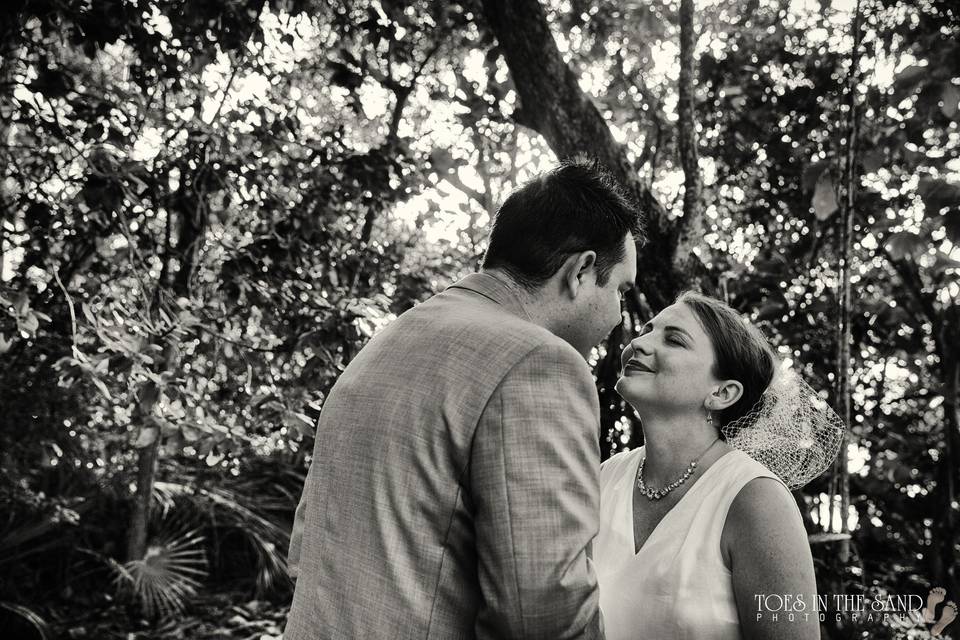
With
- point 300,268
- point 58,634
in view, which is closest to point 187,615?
point 58,634

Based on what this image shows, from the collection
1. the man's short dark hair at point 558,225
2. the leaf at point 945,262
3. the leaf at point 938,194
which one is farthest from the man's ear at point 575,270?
the leaf at point 945,262

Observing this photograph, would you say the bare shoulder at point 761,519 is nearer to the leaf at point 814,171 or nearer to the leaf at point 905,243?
the leaf at point 905,243

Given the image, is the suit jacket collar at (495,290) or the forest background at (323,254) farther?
the forest background at (323,254)

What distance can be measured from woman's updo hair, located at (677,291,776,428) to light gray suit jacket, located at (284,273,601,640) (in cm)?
111

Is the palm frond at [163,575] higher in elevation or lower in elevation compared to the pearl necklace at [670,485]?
lower

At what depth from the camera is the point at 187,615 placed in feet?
18.2

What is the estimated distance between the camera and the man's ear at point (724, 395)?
2.34 m

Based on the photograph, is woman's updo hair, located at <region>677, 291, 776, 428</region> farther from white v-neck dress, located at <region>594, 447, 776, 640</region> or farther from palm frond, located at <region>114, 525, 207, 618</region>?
palm frond, located at <region>114, 525, 207, 618</region>

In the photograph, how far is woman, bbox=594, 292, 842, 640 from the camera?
1.94 metres

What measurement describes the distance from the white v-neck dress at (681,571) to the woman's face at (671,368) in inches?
8.7

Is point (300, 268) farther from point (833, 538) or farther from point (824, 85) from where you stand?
point (824, 85)

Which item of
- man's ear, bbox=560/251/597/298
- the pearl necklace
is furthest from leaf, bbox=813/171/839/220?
man's ear, bbox=560/251/597/298

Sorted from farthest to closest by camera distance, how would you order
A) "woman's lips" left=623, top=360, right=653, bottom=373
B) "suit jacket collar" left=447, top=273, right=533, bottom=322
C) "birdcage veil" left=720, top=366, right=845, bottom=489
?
"birdcage veil" left=720, top=366, right=845, bottom=489 → "woman's lips" left=623, top=360, right=653, bottom=373 → "suit jacket collar" left=447, top=273, right=533, bottom=322

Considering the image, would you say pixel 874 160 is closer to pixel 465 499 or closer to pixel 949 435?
pixel 949 435
